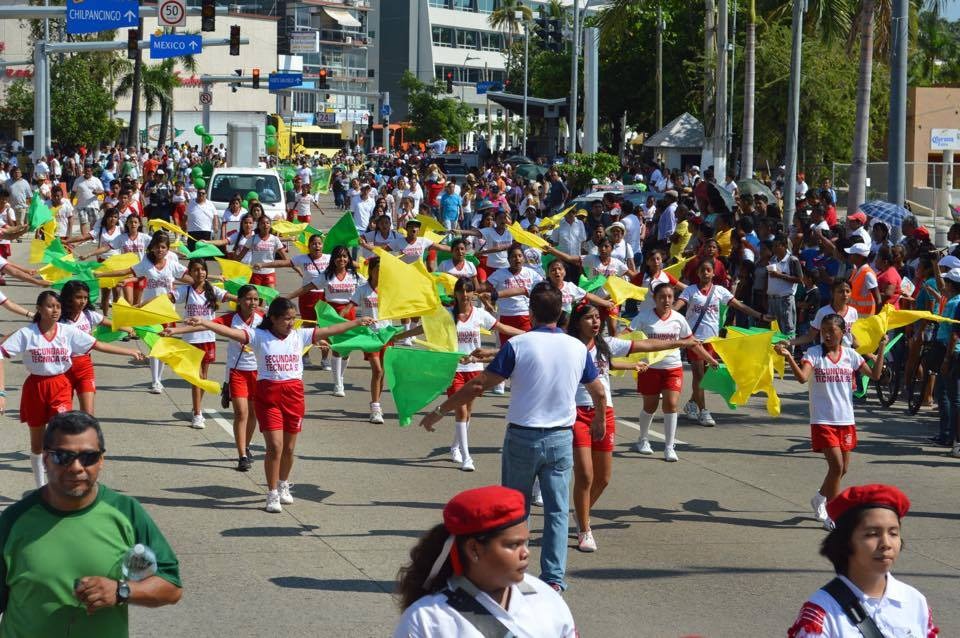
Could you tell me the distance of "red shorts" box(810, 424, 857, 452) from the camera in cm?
1004

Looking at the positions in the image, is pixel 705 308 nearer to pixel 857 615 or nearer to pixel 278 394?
pixel 278 394

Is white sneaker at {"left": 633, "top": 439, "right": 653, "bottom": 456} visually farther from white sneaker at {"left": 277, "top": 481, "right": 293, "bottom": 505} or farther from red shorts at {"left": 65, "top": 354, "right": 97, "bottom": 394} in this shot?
red shorts at {"left": 65, "top": 354, "right": 97, "bottom": 394}

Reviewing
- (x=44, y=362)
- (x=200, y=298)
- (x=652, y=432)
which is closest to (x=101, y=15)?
(x=200, y=298)

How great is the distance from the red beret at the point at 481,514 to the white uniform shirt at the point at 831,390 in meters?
6.45

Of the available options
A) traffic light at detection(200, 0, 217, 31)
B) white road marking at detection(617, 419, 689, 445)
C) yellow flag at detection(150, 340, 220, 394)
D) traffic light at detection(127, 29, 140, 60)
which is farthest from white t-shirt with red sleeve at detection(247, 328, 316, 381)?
traffic light at detection(127, 29, 140, 60)

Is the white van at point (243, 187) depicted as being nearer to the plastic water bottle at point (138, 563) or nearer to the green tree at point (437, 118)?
the plastic water bottle at point (138, 563)

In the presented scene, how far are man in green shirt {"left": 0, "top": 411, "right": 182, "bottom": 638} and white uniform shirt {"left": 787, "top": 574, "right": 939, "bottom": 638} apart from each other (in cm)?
201

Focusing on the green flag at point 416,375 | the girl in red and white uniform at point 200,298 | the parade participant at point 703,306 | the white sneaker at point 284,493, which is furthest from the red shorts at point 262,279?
the white sneaker at point 284,493

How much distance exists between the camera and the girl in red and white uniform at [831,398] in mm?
10039

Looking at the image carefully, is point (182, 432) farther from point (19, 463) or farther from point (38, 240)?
point (38, 240)

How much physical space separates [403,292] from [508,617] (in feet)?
25.8

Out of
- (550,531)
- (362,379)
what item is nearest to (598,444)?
(550,531)

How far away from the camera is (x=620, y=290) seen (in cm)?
1525

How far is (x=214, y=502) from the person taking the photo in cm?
1055
